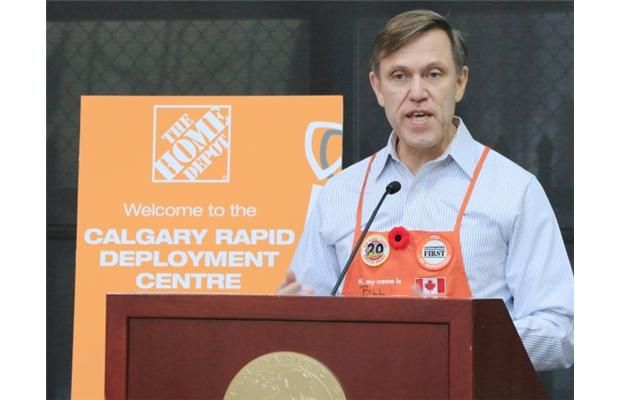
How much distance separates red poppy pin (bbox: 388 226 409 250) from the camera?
2818 millimetres

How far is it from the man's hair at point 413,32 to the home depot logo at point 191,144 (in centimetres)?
98

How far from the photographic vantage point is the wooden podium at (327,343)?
184 centimetres

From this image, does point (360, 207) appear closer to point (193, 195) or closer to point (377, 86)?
point (377, 86)

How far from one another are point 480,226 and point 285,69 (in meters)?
1.33

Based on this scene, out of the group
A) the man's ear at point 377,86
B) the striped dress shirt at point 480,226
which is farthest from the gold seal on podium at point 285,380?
the man's ear at point 377,86

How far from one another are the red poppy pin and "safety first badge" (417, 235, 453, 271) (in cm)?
4

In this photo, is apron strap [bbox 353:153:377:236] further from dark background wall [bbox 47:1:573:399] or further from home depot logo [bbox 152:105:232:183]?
home depot logo [bbox 152:105:232:183]

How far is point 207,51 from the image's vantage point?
13.0ft

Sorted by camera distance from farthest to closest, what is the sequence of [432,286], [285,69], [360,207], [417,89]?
[285,69], [360,207], [417,89], [432,286]

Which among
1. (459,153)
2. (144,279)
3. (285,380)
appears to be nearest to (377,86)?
(459,153)

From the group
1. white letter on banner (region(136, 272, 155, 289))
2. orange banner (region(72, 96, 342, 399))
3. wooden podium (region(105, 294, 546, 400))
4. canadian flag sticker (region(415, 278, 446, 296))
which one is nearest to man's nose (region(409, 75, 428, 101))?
canadian flag sticker (region(415, 278, 446, 296))

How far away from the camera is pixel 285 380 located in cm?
187

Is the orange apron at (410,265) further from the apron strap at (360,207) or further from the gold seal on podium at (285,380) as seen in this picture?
the gold seal on podium at (285,380)

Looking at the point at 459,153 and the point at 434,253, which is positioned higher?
the point at 459,153
